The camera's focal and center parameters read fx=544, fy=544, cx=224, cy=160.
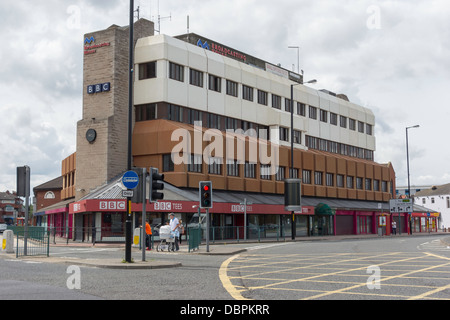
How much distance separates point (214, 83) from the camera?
45969 millimetres

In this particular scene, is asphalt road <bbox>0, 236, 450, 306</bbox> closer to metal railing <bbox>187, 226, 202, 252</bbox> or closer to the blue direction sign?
the blue direction sign

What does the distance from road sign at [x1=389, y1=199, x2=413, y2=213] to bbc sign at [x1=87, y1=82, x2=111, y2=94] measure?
34.1 metres

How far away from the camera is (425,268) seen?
15.2 meters

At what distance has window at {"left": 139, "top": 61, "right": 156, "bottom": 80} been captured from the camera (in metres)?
41.7

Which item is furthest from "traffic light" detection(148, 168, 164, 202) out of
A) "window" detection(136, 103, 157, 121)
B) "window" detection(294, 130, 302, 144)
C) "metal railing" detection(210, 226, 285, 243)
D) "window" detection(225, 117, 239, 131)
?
"window" detection(294, 130, 302, 144)

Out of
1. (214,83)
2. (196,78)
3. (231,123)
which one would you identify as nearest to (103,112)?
(196,78)

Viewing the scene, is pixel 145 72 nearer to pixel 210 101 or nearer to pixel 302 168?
pixel 210 101

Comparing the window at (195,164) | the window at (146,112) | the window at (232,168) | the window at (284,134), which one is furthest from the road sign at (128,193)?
the window at (284,134)

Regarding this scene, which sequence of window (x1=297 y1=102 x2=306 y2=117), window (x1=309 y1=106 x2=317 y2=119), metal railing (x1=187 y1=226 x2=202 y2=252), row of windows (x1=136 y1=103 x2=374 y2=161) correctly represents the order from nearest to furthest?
metal railing (x1=187 y1=226 x2=202 y2=252), row of windows (x1=136 y1=103 x2=374 y2=161), window (x1=297 y1=102 x2=306 y2=117), window (x1=309 y1=106 x2=317 y2=119)

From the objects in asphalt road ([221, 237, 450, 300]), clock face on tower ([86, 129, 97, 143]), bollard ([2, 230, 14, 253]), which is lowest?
asphalt road ([221, 237, 450, 300])

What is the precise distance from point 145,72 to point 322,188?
2392 centimetres

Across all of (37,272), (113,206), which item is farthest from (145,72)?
(37,272)

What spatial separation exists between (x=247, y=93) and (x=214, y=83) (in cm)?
476

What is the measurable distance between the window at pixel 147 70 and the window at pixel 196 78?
325cm
